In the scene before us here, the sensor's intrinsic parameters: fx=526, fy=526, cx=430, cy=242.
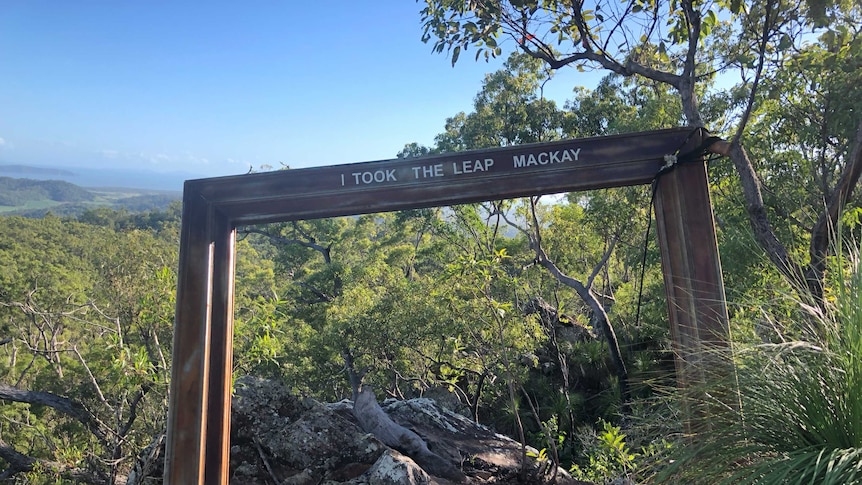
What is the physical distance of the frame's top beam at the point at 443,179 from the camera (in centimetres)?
268

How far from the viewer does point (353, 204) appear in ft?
9.15

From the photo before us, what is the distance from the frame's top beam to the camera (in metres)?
2.68

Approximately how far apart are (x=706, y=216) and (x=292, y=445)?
4.24 metres

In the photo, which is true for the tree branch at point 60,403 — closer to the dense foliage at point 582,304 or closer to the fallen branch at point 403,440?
the dense foliage at point 582,304

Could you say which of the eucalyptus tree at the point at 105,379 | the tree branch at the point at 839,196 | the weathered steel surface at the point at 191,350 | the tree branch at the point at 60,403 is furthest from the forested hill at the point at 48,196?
the tree branch at the point at 839,196

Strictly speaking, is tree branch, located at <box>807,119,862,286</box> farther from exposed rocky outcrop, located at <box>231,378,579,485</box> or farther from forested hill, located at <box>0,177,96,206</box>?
forested hill, located at <box>0,177,96,206</box>

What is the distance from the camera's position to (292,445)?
16.7 ft

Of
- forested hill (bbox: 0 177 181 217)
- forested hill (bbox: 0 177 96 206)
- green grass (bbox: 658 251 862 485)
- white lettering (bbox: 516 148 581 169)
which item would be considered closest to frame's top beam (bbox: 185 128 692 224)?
white lettering (bbox: 516 148 581 169)

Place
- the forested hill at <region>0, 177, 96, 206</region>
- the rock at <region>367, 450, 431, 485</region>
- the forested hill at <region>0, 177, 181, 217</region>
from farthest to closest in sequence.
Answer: the forested hill at <region>0, 177, 96, 206</region> → the forested hill at <region>0, 177, 181, 217</region> → the rock at <region>367, 450, 431, 485</region>

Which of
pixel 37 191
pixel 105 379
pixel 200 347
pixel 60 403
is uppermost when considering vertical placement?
pixel 37 191

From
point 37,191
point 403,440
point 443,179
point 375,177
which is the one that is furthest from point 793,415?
point 37,191

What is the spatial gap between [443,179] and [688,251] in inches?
49.3

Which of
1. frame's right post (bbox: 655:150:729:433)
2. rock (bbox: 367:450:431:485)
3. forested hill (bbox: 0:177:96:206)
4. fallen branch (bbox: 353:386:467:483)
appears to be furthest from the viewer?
forested hill (bbox: 0:177:96:206)

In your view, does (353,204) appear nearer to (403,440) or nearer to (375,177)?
(375,177)
